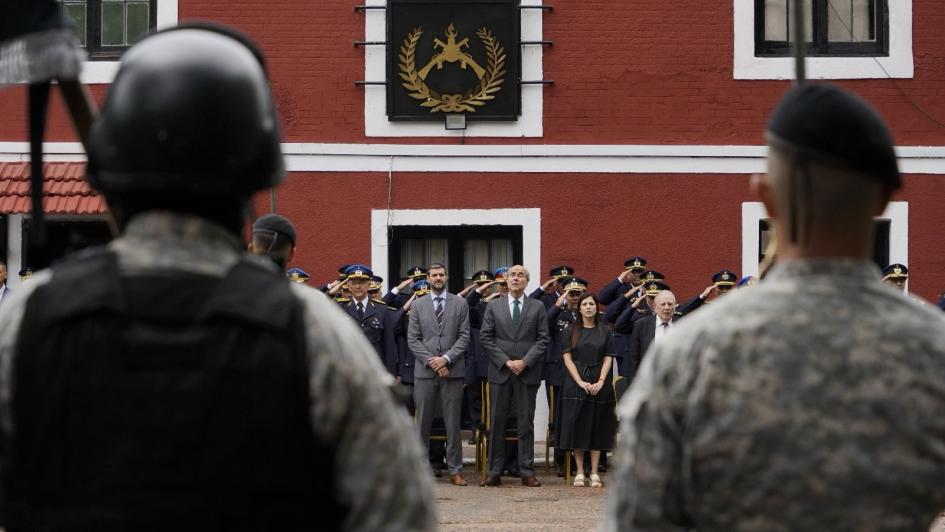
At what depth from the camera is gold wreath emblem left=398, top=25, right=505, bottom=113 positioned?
18406 millimetres

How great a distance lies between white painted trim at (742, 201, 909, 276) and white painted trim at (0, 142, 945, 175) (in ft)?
1.57

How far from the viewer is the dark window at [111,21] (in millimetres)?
18859

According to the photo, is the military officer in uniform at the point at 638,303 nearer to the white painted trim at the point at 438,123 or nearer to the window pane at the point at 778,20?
the white painted trim at the point at 438,123

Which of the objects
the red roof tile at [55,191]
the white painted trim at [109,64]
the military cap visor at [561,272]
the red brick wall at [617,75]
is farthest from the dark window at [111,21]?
the military cap visor at [561,272]

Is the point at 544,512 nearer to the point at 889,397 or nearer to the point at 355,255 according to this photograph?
the point at 355,255

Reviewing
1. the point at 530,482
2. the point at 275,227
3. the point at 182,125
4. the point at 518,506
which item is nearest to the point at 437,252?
the point at 530,482

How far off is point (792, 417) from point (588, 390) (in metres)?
13.0

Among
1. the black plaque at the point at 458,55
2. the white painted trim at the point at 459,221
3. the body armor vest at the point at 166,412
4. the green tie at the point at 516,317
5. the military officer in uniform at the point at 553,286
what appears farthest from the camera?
the white painted trim at the point at 459,221

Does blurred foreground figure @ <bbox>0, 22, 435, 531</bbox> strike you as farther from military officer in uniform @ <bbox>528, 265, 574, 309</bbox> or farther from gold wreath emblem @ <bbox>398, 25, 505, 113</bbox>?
gold wreath emblem @ <bbox>398, 25, 505, 113</bbox>

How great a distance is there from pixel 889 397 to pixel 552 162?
16.0m

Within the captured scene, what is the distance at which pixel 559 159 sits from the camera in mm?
18641

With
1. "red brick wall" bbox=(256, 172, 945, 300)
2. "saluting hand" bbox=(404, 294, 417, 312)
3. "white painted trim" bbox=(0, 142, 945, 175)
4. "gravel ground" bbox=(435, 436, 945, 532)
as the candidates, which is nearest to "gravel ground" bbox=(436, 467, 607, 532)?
"gravel ground" bbox=(435, 436, 945, 532)

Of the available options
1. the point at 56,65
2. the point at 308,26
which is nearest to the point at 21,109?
the point at 308,26

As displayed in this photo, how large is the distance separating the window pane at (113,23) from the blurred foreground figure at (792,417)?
1687 centimetres
